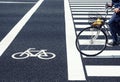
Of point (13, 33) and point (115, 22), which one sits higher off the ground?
point (115, 22)

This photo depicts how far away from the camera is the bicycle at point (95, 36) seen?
965 centimetres

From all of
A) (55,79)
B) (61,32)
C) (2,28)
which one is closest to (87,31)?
(55,79)

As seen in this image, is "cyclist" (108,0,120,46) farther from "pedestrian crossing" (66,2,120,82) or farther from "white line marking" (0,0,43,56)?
"white line marking" (0,0,43,56)

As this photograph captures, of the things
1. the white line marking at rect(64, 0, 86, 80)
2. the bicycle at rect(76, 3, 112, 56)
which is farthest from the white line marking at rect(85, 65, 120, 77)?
the bicycle at rect(76, 3, 112, 56)

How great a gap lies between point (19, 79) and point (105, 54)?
320 centimetres

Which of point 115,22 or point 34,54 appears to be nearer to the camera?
point 115,22

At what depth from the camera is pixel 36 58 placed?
31.5ft

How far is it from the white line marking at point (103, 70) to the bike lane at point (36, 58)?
1.77ft

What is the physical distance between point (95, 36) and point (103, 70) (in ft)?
5.29

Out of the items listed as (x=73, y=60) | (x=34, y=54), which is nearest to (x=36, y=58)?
(x=34, y=54)

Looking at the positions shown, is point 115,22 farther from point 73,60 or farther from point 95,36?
point 73,60

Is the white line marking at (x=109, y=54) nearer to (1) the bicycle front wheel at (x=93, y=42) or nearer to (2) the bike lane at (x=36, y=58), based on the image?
(1) the bicycle front wheel at (x=93, y=42)

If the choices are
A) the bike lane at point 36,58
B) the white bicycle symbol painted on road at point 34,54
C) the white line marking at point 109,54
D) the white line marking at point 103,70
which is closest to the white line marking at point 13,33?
the bike lane at point 36,58

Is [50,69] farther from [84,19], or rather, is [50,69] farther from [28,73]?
[84,19]
